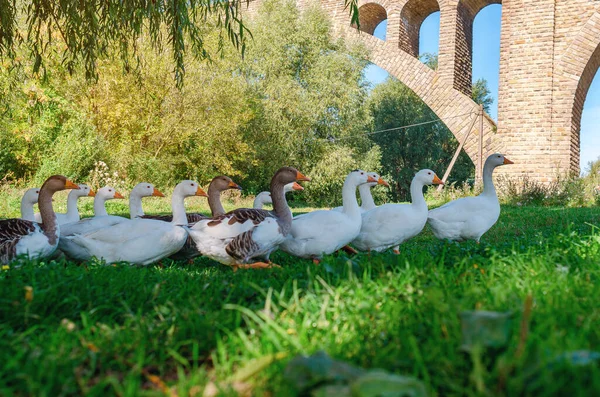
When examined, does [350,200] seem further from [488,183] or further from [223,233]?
[488,183]

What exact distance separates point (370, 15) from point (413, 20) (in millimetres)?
2274

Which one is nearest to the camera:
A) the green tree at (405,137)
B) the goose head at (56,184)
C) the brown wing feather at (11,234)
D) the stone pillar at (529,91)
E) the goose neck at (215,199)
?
the brown wing feather at (11,234)

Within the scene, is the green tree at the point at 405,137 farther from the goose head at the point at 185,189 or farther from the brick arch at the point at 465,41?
the goose head at the point at 185,189

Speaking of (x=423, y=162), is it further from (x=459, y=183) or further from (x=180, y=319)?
(x=180, y=319)

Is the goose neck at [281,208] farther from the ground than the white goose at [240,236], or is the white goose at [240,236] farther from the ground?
the goose neck at [281,208]

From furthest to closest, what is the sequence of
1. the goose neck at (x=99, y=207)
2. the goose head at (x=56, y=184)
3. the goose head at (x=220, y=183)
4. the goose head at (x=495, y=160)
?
the goose head at (x=495, y=160) < the goose neck at (x=99, y=207) < the goose head at (x=220, y=183) < the goose head at (x=56, y=184)

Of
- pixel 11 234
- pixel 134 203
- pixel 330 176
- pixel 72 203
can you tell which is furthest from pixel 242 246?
pixel 330 176

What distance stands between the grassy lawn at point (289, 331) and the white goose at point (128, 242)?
1468mm

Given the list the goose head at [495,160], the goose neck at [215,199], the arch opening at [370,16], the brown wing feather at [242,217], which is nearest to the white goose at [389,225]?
the brown wing feather at [242,217]

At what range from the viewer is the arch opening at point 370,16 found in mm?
26422

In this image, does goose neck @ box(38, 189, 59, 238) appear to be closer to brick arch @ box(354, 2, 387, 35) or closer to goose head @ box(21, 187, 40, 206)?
goose head @ box(21, 187, 40, 206)

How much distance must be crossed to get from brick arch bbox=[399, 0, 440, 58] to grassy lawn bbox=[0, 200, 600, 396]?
2389 cm

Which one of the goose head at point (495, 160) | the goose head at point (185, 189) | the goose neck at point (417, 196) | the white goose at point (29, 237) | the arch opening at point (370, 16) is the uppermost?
the arch opening at point (370, 16)

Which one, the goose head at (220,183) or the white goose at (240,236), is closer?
the white goose at (240,236)
